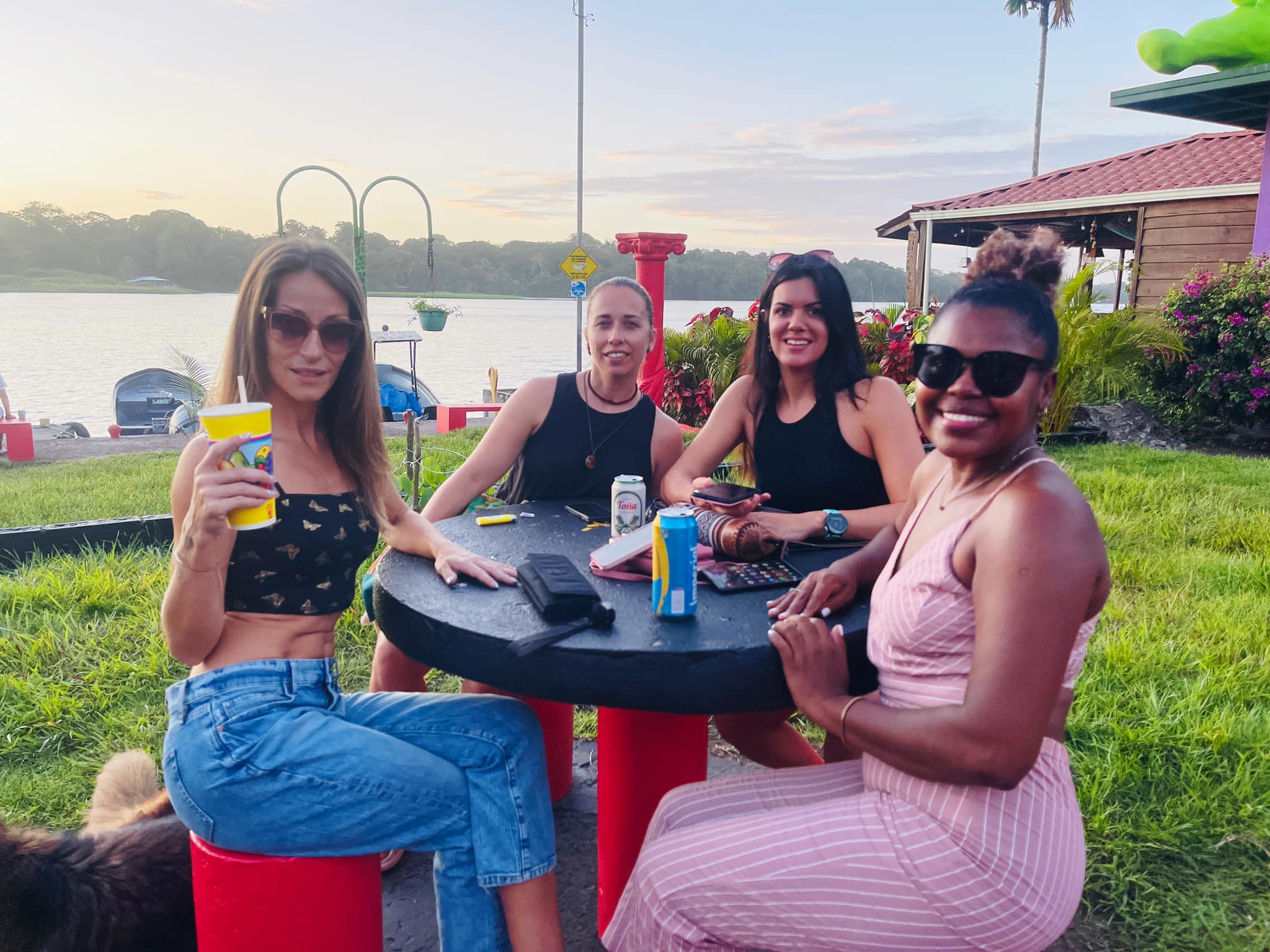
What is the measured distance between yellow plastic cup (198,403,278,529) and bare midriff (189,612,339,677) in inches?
11.0

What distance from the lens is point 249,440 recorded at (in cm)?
164

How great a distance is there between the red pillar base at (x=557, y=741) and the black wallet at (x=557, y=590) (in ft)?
3.49

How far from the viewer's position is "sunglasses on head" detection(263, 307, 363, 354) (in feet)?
6.43

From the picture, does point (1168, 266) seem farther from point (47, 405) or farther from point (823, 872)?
point (47, 405)

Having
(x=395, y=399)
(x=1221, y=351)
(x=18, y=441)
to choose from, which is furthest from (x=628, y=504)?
(x=395, y=399)

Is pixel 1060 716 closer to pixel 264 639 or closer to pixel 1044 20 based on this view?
pixel 264 639

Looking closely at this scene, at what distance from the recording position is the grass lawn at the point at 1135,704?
8.22ft

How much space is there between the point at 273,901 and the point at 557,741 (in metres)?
1.39

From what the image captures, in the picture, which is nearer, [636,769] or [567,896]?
[636,769]

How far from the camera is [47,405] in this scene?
87.3 ft

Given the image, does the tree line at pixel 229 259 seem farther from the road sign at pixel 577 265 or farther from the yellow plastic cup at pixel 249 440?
the yellow plastic cup at pixel 249 440

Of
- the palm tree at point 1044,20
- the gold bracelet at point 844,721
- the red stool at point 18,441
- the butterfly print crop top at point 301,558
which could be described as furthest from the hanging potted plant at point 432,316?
the palm tree at point 1044,20

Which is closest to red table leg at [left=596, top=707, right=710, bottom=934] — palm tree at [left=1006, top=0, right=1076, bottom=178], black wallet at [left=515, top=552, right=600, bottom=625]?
black wallet at [left=515, top=552, right=600, bottom=625]

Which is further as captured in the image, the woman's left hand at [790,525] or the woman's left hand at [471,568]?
the woman's left hand at [790,525]
